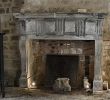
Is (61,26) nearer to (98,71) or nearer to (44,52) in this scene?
(44,52)

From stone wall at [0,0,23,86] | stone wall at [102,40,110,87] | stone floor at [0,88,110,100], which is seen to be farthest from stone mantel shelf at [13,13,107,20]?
stone floor at [0,88,110,100]

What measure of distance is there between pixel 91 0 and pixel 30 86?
2.26m

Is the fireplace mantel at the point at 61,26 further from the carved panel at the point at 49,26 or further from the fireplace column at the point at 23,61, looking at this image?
the fireplace column at the point at 23,61

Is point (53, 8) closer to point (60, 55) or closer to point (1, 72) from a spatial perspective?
point (60, 55)

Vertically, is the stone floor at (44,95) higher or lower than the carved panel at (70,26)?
lower

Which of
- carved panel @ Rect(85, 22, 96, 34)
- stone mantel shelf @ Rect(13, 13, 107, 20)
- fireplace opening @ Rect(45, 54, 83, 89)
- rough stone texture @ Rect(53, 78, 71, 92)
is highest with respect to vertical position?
stone mantel shelf @ Rect(13, 13, 107, 20)

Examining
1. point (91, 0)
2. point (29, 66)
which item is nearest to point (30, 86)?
point (29, 66)

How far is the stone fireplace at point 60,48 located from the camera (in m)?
6.55

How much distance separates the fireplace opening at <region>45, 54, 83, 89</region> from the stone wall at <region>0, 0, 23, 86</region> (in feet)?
2.29

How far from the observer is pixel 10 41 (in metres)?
7.09

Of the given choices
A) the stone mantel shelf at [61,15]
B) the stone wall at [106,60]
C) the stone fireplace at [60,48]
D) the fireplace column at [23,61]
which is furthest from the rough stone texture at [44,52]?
the stone mantel shelf at [61,15]

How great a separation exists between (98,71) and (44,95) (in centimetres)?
121

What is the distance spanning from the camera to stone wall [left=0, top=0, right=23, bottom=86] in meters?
7.02

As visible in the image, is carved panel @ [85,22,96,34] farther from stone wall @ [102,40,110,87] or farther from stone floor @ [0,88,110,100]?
stone floor @ [0,88,110,100]
